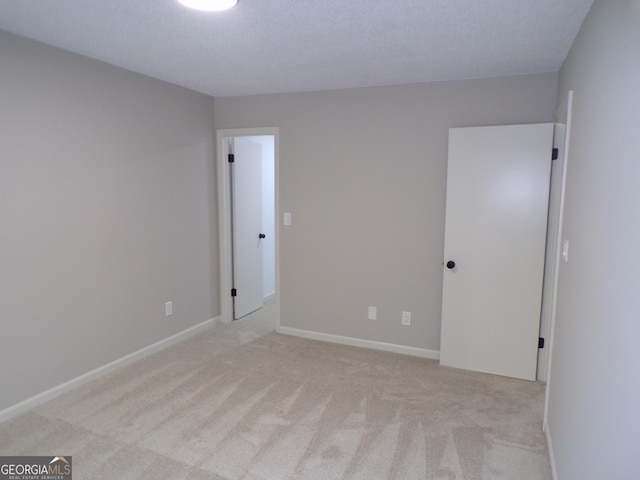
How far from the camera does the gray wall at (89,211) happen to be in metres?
2.50

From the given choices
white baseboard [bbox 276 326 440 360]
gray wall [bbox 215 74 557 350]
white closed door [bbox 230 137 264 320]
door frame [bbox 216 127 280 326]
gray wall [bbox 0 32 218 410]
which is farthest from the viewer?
white closed door [bbox 230 137 264 320]

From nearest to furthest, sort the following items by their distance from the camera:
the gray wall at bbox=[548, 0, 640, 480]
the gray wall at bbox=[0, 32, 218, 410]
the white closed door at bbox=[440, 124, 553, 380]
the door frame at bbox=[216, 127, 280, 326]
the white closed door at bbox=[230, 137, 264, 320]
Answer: the gray wall at bbox=[548, 0, 640, 480], the gray wall at bbox=[0, 32, 218, 410], the white closed door at bbox=[440, 124, 553, 380], the door frame at bbox=[216, 127, 280, 326], the white closed door at bbox=[230, 137, 264, 320]

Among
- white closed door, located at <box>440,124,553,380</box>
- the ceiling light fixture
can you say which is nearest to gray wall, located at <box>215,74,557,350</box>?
white closed door, located at <box>440,124,553,380</box>

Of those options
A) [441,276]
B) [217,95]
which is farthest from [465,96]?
[217,95]

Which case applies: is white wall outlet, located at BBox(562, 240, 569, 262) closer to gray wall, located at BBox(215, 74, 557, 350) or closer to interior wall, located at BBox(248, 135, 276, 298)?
gray wall, located at BBox(215, 74, 557, 350)

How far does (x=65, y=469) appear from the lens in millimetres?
2096

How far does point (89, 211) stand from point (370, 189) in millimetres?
2266

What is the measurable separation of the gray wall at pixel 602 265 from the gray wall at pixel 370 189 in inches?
44.0

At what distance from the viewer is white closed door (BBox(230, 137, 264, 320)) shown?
4340 mm

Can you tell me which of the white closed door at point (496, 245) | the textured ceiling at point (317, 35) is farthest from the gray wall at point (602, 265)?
the white closed door at point (496, 245)

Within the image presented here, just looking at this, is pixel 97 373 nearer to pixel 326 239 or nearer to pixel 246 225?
pixel 246 225

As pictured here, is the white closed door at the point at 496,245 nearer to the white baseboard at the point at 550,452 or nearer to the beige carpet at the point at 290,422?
the beige carpet at the point at 290,422

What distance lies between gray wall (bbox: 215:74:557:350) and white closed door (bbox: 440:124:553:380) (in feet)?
0.56

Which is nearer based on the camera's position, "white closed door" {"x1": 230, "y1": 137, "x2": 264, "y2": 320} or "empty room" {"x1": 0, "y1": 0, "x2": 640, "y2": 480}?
"empty room" {"x1": 0, "y1": 0, "x2": 640, "y2": 480}
